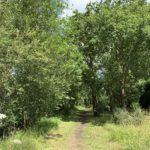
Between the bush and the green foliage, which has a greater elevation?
the green foliage

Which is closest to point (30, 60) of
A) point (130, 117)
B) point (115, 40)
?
point (130, 117)

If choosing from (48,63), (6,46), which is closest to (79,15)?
(48,63)

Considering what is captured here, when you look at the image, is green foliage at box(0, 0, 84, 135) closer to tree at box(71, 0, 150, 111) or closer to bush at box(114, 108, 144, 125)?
bush at box(114, 108, 144, 125)

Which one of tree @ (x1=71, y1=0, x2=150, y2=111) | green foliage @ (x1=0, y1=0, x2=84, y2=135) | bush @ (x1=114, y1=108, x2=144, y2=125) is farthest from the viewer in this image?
tree @ (x1=71, y1=0, x2=150, y2=111)

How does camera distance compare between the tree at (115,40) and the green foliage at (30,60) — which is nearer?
the green foliage at (30,60)

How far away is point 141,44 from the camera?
26234mm

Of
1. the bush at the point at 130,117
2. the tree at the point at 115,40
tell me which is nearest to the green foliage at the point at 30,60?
the bush at the point at 130,117

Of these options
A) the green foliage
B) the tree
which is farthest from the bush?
A: the tree

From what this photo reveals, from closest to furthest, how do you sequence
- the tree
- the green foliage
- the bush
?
1. the green foliage
2. the bush
3. the tree

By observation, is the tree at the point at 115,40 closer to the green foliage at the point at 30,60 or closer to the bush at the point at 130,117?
the bush at the point at 130,117

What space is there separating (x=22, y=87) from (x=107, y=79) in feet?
75.4

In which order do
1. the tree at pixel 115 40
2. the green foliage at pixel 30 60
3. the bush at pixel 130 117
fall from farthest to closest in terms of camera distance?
the tree at pixel 115 40
the bush at pixel 130 117
the green foliage at pixel 30 60

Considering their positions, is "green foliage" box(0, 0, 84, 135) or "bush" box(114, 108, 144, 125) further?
"bush" box(114, 108, 144, 125)

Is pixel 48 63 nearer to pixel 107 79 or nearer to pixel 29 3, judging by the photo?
pixel 29 3
